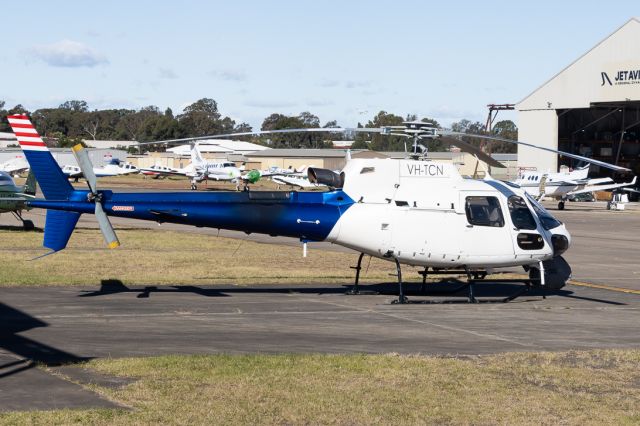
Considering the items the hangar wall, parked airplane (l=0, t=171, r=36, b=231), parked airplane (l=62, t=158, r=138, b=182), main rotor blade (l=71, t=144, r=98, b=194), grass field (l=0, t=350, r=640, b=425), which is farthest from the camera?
parked airplane (l=62, t=158, r=138, b=182)

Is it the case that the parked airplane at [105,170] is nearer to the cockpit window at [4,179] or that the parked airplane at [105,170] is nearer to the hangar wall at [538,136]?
the hangar wall at [538,136]

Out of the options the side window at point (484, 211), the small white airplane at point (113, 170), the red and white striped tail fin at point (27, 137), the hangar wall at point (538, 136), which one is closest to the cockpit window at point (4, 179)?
the red and white striped tail fin at point (27, 137)

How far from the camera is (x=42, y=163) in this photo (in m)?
17.0

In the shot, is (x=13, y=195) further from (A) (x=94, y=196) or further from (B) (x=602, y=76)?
(B) (x=602, y=76)

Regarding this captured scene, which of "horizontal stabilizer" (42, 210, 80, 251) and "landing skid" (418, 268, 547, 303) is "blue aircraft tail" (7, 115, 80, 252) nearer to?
"horizontal stabilizer" (42, 210, 80, 251)

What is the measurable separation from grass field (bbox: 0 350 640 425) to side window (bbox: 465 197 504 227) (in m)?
5.88

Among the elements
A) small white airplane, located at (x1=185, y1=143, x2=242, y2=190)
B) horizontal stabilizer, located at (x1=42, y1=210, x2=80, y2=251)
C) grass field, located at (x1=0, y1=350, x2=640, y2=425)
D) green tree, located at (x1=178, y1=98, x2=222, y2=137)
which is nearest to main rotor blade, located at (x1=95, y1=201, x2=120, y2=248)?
horizontal stabilizer, located at (x1=42, y1=210, x2=80, y2=251)

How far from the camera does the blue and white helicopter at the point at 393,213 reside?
1770 cm

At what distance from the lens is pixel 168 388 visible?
34.6ft

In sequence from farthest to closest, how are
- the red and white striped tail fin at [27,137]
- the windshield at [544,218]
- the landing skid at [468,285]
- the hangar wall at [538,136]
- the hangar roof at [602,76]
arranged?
the hangar wall at [538,136], the hangar roof at [602,76], the windshield at [544,218], the landing skid at [468,285], the red and white striped tail fin at [27,137]

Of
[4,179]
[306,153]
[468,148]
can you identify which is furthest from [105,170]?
[468,148]

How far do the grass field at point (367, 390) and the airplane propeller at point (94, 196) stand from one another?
4956 mm

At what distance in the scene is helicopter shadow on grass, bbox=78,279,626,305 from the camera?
18875mm

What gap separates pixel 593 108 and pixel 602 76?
24.0 ft
